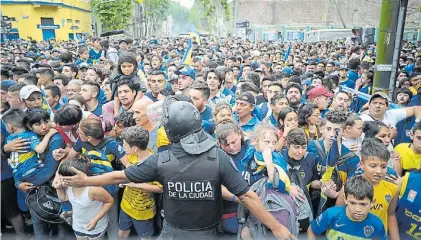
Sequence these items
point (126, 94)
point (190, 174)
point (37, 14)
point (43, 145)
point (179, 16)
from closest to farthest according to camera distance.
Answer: point (190, 174) < point (43, 145) < point (126, 94) < point (37, 14) < point (179, 16)

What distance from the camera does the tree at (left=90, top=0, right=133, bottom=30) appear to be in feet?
136

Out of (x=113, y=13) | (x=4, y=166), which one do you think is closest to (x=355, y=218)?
(x=4, y=166)

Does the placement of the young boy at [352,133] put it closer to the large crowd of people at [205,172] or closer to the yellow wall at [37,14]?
the large crowd of people at [205,172]

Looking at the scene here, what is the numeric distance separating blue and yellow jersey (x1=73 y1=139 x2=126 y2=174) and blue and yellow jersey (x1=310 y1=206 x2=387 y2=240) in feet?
6.39

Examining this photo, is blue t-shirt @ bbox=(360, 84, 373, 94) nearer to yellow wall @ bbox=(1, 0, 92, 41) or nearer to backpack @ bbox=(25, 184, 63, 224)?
backpack @ bbox=(25, 184, 63, 224)

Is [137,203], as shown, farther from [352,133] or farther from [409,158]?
[409,158]

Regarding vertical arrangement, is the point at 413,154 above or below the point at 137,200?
above

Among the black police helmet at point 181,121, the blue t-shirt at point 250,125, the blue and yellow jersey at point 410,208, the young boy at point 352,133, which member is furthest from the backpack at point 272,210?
the blue t-shirt at point 250,125

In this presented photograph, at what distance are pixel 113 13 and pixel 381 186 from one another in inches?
1706

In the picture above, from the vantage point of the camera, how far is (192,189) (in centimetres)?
230

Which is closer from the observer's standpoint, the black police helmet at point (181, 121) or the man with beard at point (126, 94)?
the black police helmet at point (181, 121)

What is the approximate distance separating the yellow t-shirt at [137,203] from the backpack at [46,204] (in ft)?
2.17

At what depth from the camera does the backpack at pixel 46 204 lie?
3385 mm

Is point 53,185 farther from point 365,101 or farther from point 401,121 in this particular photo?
point 365,101
